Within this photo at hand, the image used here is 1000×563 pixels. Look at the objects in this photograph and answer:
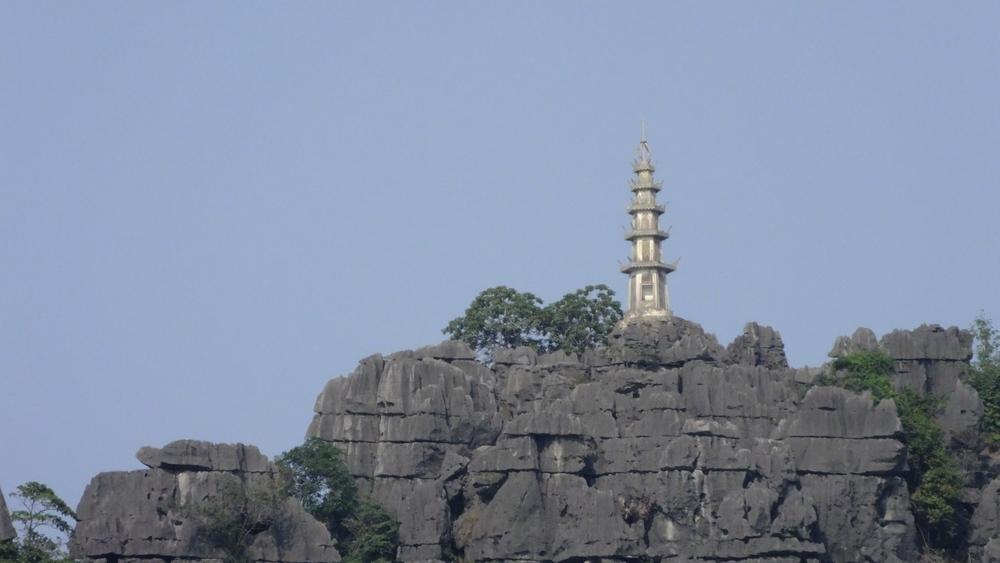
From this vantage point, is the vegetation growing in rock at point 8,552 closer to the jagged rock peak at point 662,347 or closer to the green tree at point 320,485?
the green tree at point 320,485

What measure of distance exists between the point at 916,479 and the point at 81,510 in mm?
24579

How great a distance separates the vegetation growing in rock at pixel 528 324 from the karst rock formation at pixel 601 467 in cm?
1028

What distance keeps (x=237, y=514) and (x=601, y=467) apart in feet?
35.9

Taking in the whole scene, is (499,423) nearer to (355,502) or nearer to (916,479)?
(355,502)

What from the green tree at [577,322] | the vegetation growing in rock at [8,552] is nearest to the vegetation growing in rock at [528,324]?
the green tree at [577,322]

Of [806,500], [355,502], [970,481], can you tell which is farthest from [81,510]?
[970,481]

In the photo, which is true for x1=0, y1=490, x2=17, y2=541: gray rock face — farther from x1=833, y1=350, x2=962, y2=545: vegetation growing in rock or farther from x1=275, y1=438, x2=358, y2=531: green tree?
x1=833, y1=350, x2=962, y2=545: vegetation growing in rock

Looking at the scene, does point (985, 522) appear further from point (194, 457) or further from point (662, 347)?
point (194, 457)

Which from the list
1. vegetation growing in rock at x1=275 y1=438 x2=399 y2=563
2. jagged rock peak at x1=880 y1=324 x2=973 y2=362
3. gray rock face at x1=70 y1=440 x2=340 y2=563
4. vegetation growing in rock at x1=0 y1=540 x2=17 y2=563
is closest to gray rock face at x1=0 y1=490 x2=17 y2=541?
vegetation growing in rock at x1=0 y1=540 x2=17 y2=563

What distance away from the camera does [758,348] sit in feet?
302

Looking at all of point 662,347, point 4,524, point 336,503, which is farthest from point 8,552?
point 662,347

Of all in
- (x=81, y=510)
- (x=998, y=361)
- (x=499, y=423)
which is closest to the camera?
(x=81, y=510)

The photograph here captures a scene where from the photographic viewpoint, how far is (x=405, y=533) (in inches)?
3342

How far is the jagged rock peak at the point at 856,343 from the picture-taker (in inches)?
3612
